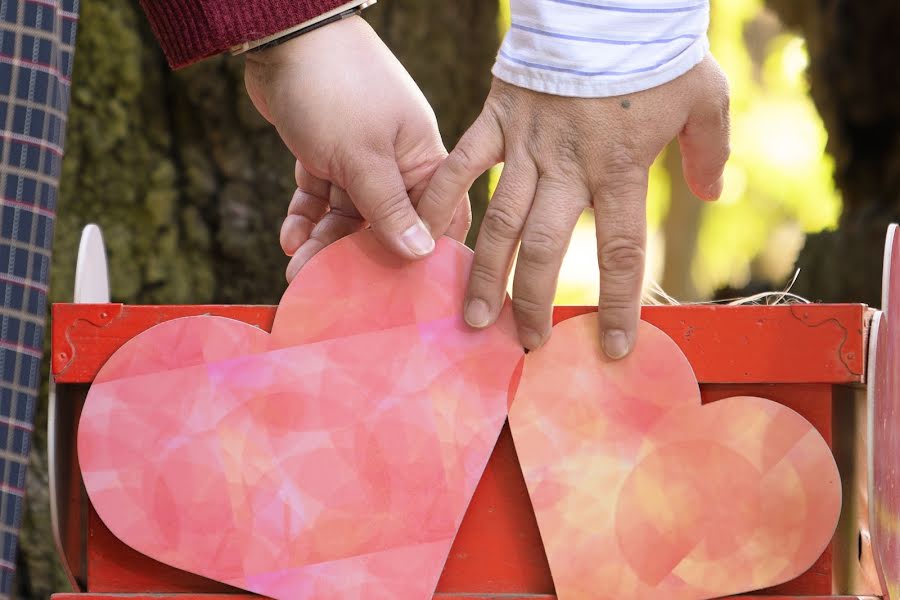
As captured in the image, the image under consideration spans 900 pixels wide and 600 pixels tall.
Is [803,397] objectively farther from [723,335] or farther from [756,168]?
[756,168]

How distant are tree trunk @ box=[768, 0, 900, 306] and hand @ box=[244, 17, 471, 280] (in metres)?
1.90

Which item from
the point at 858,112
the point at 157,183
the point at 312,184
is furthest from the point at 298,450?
the point at 858,112

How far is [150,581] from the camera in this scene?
76cm

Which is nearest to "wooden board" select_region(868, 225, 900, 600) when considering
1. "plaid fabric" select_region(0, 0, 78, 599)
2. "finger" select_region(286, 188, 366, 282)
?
"finger" select_region(286, 188, 366, 282)

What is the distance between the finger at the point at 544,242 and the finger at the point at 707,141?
12 cm

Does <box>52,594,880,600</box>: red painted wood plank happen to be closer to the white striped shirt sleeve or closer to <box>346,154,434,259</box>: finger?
<box>346,154,434,259</box>: finger

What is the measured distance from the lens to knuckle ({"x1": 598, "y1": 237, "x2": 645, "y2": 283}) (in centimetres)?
71

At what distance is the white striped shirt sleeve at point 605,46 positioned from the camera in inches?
27.4

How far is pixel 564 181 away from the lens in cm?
71

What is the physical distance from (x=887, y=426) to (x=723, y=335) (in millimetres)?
152

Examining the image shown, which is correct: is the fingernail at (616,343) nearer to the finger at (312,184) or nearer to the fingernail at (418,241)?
the fingernail at (418,241)

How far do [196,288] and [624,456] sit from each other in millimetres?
1003

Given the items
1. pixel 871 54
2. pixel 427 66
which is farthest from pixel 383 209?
pixel 871 54

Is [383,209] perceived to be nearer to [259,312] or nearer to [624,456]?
[259,312]
